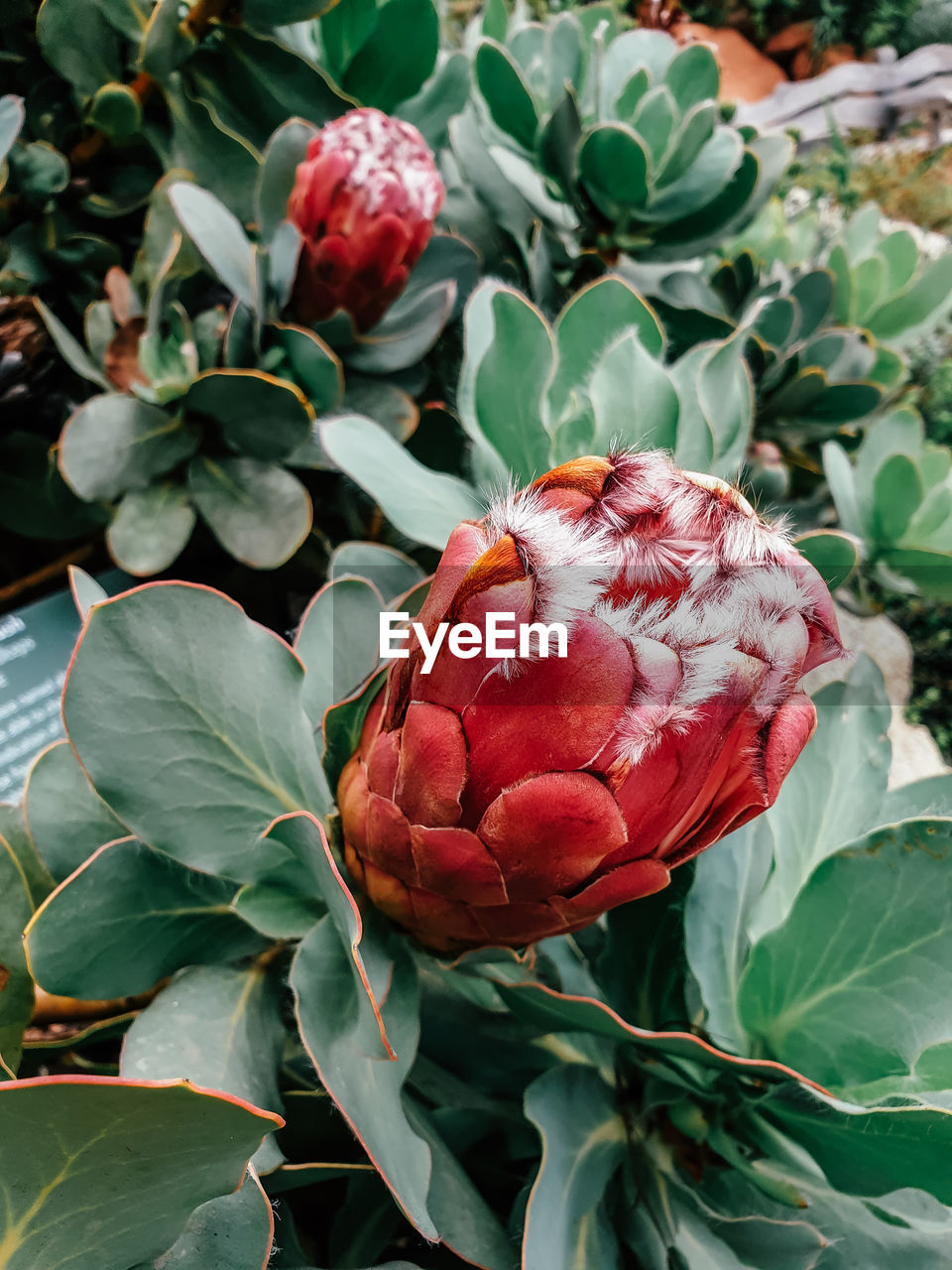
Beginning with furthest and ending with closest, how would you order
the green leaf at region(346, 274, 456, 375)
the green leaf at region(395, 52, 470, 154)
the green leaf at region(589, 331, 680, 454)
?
the green leaf at region(395, 52, 470, 154) < the green leaf at region(346, 274, 456, 375) < the green leaf at region(589, 331, 680, 454)

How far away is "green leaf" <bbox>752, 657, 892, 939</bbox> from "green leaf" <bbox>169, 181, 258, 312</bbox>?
43cm

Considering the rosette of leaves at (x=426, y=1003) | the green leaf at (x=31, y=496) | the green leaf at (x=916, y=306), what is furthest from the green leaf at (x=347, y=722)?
the green leaf at (x=916, y=306)

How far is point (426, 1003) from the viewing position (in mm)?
427

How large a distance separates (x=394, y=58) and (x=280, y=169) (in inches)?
6.7

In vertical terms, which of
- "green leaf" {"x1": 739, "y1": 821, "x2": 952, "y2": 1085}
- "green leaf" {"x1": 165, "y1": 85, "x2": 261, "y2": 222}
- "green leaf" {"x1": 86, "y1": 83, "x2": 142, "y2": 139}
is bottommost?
"green leaf" {"x1": 739, "y1": 821, "x2": 952, "y2": 1085}

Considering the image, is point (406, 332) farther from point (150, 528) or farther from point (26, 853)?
point (26, 853)

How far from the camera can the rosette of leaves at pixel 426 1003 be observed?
31 cm

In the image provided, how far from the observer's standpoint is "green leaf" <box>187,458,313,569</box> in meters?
0.60

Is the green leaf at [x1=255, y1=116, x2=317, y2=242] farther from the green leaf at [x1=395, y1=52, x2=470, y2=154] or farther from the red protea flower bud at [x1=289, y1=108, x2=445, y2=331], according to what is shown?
the green leaf at [x1=395, y1=52, x2=470, y2=154]

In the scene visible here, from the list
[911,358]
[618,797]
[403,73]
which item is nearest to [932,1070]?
[618,797]

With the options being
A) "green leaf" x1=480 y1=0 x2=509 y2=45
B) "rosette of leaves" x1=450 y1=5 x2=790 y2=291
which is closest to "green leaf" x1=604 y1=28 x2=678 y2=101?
"rosette of leaves" x1=450 y1=5 x2=790 y2=291

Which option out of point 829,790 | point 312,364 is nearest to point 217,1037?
point 829,790

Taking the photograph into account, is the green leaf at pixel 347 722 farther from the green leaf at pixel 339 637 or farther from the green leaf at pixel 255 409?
the green leaf at pixel 255 409

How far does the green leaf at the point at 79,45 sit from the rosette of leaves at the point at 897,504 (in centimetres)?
62
